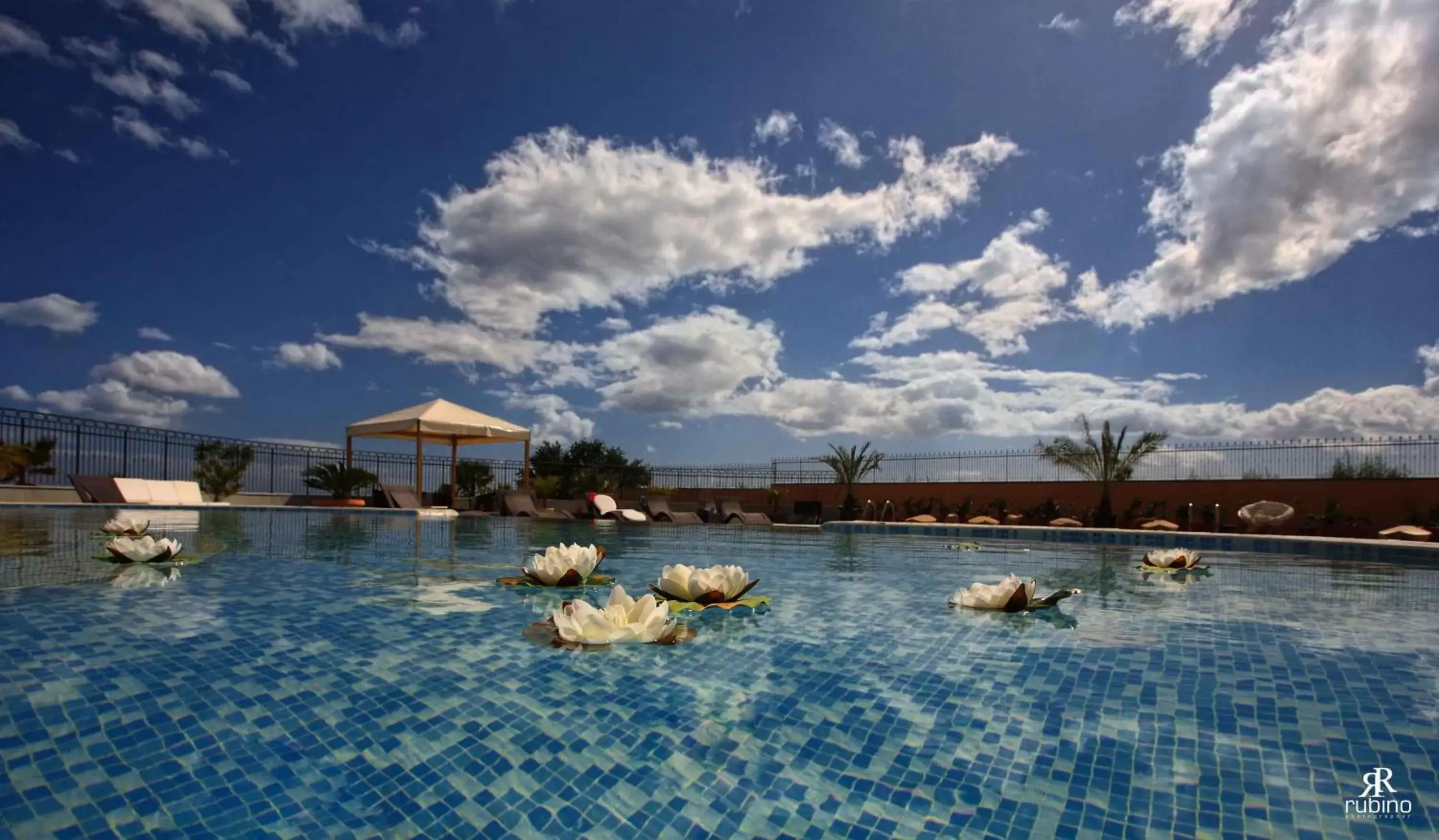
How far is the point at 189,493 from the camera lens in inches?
758

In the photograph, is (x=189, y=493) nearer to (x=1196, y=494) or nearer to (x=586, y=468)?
(x=586, y=468)

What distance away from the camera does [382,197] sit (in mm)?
15273

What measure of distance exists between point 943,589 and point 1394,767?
394 centimetres

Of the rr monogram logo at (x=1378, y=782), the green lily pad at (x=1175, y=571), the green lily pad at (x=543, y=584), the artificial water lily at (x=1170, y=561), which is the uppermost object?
the rr monogram logo at (x=1378, y=782)

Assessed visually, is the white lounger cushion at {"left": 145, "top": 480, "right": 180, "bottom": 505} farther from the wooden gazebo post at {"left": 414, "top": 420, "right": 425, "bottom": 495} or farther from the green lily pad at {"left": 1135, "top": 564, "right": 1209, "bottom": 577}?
the green lily pad at {"left": 1135, "top": 564, "right": 1209, "bottom": 577}

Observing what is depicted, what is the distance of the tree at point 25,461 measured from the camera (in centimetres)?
1644

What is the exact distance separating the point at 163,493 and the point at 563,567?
18.3 m

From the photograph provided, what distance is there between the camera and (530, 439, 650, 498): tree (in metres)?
26.7

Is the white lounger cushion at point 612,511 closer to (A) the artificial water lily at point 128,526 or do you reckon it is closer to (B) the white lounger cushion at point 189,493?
(B) the white lounger cushion at point 189,493

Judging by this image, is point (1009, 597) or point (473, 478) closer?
point (1009, 597)

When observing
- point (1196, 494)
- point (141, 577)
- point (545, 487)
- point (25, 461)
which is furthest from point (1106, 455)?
point (25, 461)

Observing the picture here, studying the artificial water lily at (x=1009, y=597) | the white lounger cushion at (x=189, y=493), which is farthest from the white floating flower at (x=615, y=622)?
the white lounger cushion at (x=189, y=493)

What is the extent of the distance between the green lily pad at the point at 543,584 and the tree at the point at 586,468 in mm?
17803

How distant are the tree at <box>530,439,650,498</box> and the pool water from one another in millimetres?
19706
